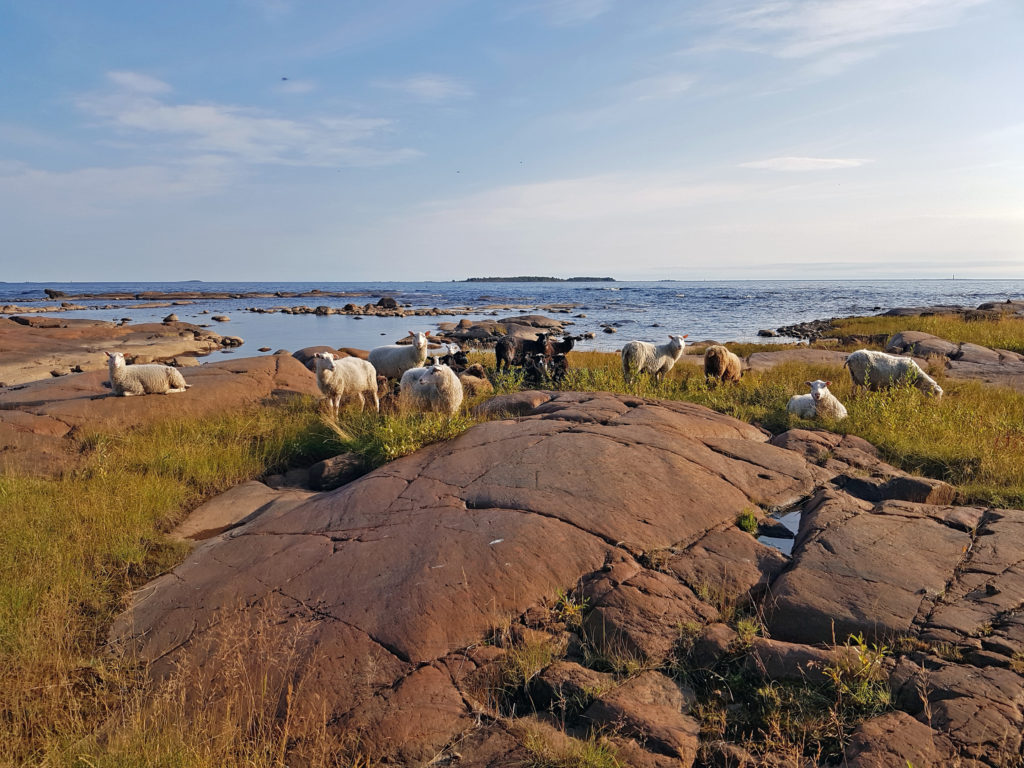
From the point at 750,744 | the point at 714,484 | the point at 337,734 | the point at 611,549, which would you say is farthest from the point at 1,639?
the point at 714,484

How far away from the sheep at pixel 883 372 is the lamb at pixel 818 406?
2.23 metres

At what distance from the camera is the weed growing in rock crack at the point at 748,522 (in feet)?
20.8

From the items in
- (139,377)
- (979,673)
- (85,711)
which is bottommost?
(85,711)


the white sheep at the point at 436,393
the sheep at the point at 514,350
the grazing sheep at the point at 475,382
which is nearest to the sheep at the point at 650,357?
the sheep at the point at 514,350

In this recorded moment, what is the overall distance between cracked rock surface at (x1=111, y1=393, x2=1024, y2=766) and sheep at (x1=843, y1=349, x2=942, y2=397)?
661cm

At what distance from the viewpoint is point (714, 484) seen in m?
7.00

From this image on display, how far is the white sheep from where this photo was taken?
9.96 m

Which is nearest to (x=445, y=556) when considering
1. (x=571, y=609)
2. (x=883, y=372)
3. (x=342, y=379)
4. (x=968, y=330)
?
(x=571, y=609)

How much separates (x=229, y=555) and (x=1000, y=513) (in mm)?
8291

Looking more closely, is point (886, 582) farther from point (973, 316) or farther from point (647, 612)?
point (973, 316)

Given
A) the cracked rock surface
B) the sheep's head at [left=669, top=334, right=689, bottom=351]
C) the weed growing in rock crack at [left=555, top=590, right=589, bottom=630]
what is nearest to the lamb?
the cracked rock surface

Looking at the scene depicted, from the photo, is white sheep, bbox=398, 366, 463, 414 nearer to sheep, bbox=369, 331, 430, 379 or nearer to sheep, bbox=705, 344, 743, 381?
sheep, bbox=369, 331, 430, 379

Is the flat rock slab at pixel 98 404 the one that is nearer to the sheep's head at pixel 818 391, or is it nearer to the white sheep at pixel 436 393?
the white sheep at pixel 436 393

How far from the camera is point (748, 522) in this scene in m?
6.37
